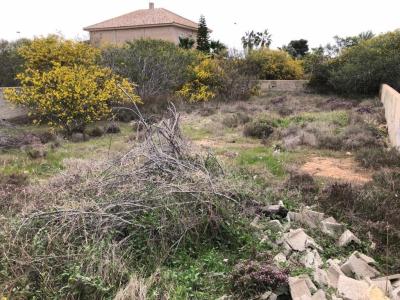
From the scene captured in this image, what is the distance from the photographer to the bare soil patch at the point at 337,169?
Result: 24.6 feet

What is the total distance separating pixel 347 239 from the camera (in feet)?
15.5

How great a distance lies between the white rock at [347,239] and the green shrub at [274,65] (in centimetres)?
1951

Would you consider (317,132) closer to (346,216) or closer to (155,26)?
(346,216)

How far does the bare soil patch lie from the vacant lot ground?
0.06ft

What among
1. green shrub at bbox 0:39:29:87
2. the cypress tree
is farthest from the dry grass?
the cypress tree

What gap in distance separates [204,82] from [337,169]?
12.4 m

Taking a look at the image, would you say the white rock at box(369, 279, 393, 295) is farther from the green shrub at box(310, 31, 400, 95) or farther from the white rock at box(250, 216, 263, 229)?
the green shrub at box(310, 31, 400, 95)

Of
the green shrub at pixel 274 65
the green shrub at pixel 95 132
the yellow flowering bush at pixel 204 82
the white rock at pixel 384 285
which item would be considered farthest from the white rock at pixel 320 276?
the green shrub at pixel 274 65

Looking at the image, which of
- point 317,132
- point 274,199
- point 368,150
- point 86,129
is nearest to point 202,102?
point 86,129

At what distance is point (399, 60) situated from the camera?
18141 mm

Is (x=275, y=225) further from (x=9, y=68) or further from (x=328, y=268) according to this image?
(x=9, y=68)

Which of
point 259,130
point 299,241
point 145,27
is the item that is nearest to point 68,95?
point 259,130

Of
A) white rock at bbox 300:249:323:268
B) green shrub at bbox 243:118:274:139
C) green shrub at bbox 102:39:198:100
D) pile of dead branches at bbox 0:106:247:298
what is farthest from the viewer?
green shrub at bbox 102:39:198:100

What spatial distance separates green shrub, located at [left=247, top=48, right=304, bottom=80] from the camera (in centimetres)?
2397
